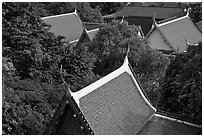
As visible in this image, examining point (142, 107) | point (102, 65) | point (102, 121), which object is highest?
point (102, 121)

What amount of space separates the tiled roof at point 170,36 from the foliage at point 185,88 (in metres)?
10.3

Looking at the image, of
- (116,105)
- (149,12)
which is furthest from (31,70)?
(149,12)

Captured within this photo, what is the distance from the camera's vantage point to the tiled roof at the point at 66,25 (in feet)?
78.2

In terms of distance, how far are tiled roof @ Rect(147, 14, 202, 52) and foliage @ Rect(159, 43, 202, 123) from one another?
407 inches

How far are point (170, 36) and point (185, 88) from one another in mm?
12668

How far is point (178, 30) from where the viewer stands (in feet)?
77.8

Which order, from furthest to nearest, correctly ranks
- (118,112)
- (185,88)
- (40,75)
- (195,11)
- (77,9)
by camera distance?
(195,11), (77,9), (40,75), (185,88), (118,112)

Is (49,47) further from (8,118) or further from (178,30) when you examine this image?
(178,30)

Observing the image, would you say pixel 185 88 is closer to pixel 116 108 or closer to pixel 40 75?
pixel 116 108

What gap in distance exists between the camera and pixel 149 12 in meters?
33.3

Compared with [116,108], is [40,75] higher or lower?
higher

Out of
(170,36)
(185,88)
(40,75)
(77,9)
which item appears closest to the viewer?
(185,88)

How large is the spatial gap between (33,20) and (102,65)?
5605 mm

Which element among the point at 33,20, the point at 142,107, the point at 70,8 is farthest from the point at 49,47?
the point at 70,8
